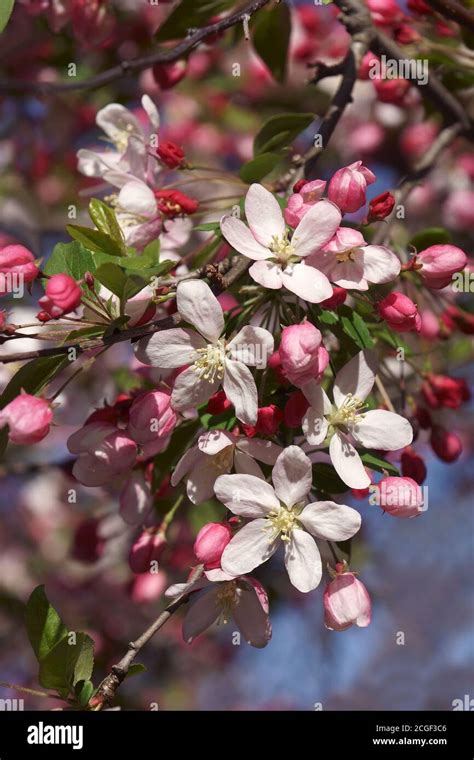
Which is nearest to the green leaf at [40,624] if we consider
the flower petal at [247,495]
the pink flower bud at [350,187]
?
the flower petal at [247,495]

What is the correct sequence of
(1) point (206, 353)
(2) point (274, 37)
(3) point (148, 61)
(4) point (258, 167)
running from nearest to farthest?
1. (1) point (206, 353)
2. (4) point (258, 167)
3. (3) point (148, 61)
4. (2) point (274, 37)

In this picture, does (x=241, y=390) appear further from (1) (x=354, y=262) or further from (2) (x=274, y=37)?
(2) (x=274, y=37)

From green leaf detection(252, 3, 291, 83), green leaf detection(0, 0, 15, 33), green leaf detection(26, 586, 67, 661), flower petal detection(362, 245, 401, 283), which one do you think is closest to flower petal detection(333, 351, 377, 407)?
flower petal detection(362, 245, 401, 283)

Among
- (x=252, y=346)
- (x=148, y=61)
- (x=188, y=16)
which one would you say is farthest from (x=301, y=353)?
(x=188, y=16)

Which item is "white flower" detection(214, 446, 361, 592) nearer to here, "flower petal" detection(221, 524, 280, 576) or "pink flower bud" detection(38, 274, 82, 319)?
"flower petal" detection(221, 524, 280, 576)

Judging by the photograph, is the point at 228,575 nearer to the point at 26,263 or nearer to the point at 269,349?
the point at 269,349

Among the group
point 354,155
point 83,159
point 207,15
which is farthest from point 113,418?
point 354,155
